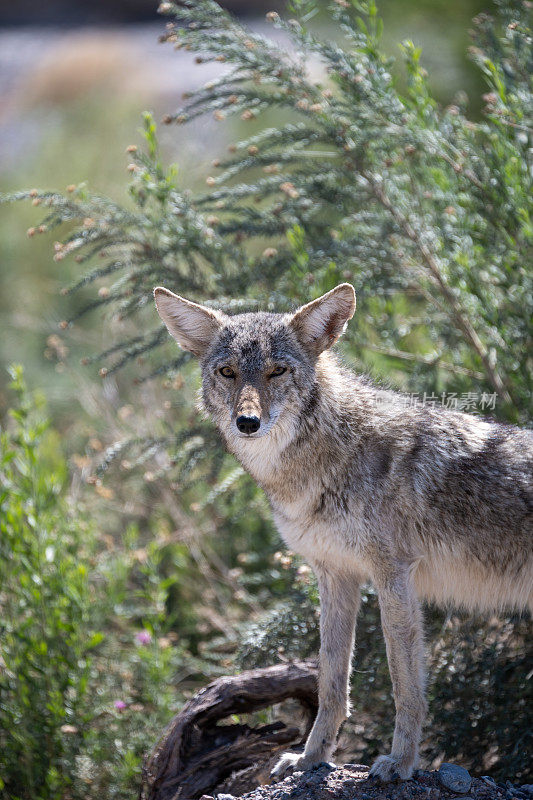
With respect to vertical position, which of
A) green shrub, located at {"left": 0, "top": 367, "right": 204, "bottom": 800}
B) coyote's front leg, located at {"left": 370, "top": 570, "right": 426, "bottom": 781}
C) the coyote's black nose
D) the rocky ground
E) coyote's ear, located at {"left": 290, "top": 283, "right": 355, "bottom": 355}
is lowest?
green shrub, located at {"left": 0, "top": 367, "right": 204, "bottom": 800}

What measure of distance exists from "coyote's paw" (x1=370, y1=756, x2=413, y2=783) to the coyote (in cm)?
7

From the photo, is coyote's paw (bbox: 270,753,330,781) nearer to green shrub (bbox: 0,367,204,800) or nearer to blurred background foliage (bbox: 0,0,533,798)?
blurred background foliage (bbox: 0,0,533,798)

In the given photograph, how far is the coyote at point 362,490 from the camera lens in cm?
411

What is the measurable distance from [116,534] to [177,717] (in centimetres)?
456

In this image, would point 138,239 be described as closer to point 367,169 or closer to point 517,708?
point 367,169

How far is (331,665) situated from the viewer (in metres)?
4.45

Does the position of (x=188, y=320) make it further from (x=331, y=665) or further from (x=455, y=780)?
(x=455, y=780)

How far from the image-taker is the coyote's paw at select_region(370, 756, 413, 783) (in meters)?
3.94

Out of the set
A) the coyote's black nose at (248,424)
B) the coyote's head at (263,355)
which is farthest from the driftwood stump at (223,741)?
the coyote's black nose at (248,424)

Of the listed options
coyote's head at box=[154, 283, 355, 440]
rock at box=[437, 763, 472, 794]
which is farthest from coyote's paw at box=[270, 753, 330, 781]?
coyote's head at box=[154, 283, 355, 440]

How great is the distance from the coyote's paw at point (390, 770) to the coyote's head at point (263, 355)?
1.73 m

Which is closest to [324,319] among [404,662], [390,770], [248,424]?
[248,424]

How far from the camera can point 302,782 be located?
4.01 m

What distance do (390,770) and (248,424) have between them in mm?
1841
